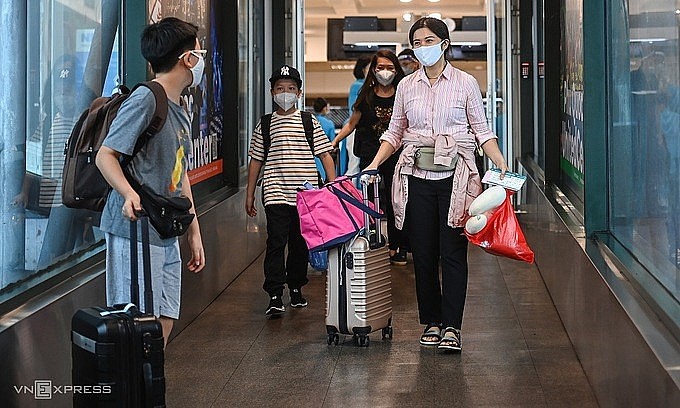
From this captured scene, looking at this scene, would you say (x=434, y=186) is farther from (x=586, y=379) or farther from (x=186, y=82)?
(x=186, y=82)

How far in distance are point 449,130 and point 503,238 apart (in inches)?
26.1

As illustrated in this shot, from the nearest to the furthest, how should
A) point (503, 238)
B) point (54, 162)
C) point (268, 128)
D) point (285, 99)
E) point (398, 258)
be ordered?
point (54, 162)
point (503, 238)
point (285, 99)
point (268, 128)
point (398, 258)

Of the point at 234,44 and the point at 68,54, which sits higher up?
the point at 234,44

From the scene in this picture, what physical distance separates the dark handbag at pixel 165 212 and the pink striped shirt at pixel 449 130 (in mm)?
2063

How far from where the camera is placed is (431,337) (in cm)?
585

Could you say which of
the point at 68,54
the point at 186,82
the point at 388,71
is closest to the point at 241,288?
the point at 388,71

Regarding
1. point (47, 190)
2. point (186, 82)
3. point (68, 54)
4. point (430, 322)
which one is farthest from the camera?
point (430, 322)

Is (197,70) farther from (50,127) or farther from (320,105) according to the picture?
(320,105)

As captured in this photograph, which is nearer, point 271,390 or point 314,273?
point 271,390

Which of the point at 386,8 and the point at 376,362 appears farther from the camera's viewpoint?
the point at 386,8

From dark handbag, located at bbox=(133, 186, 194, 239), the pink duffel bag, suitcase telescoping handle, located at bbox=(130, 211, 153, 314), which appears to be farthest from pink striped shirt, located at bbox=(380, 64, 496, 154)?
suitcase telescoping handle, located at bbox=(130, 211, 153, 314)

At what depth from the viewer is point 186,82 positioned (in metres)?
3.93

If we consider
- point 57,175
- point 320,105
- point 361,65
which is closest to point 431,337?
point 57,175

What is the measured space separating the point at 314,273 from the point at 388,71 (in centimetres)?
162
